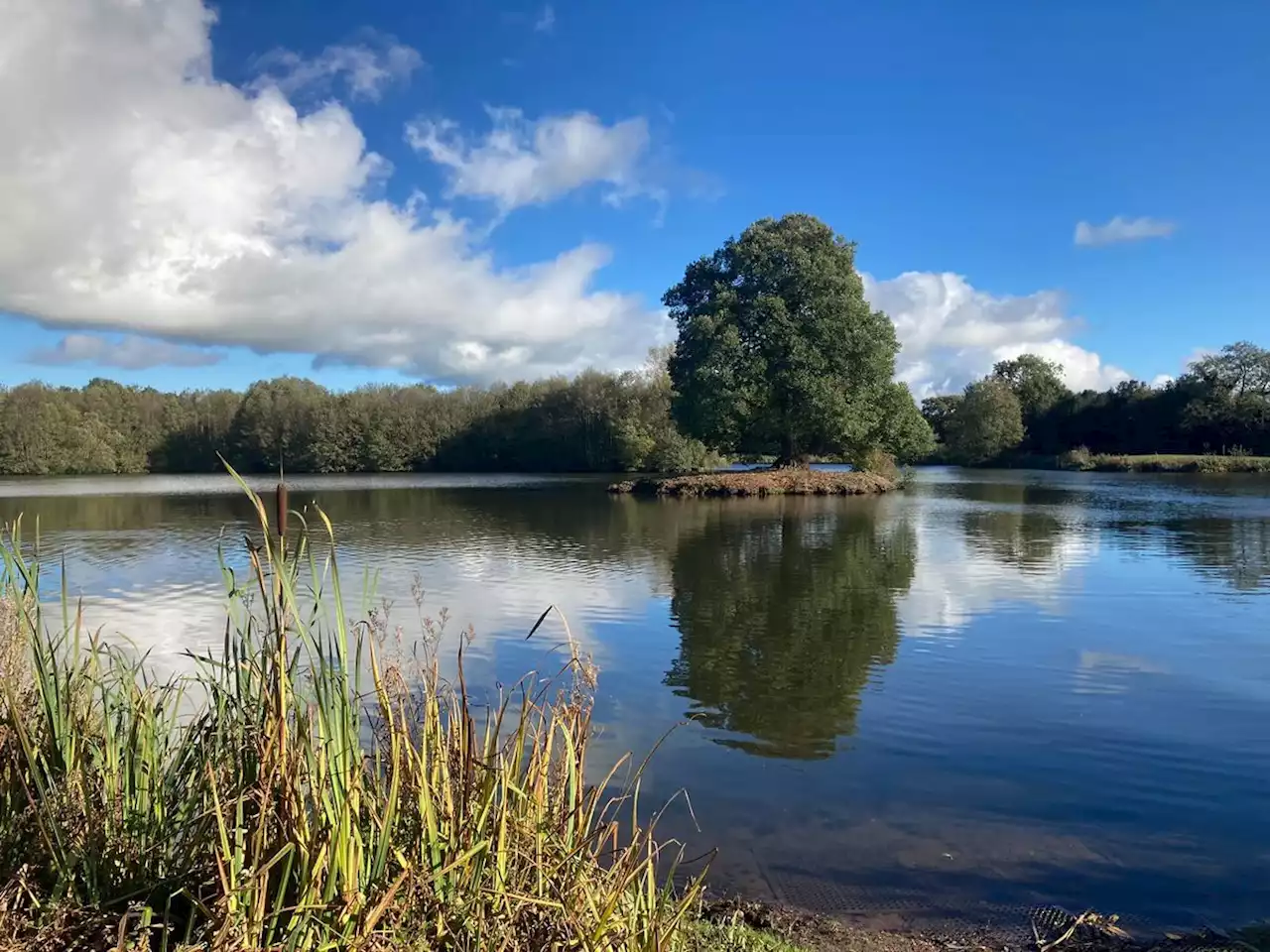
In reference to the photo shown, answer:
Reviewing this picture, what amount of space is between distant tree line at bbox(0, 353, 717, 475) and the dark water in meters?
51.0

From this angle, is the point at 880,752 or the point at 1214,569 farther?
the point at 1214,569

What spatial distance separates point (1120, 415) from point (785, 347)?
48.9 metres

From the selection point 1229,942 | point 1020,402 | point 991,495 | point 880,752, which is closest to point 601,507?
point 991,495

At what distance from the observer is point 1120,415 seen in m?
72.7

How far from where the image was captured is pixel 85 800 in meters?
3.02

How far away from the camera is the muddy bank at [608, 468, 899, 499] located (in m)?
37.8

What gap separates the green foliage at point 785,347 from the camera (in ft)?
124

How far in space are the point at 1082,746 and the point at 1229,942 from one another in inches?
118

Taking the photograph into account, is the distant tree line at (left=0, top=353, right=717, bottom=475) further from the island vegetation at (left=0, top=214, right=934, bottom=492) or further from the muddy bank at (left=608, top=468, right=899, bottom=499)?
the muddy bank at (left=608, top=468, right=899, bottom=499)

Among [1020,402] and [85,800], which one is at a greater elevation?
[1020,402]

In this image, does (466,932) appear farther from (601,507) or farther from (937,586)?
(601,507)

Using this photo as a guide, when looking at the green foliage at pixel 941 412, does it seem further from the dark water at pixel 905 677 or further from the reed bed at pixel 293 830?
the reed bed at pixel 293 830

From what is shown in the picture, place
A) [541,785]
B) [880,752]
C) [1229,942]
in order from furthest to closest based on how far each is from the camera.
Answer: [880,752]
[1229,942]
[541,785]

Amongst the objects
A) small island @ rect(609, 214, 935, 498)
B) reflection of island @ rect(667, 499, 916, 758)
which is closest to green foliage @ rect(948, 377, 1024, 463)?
small island @ rect(609, 214, 935, 498)
